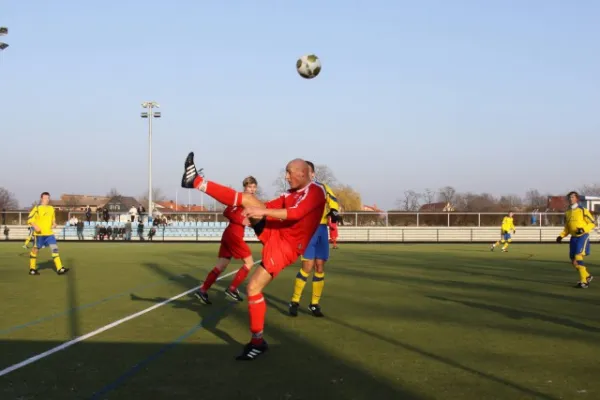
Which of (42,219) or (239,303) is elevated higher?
(42,219)

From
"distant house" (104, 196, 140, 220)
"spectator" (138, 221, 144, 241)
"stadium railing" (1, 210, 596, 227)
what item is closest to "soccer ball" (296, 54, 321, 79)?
"spectator" (138, 221, 144, 241)

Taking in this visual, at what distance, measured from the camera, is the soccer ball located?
13.5 m

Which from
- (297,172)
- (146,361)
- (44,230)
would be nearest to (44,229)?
(44,230)

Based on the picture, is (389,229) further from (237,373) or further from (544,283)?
(237,373)

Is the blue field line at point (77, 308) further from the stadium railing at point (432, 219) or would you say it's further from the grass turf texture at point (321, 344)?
the stadium railing at point (432, 219)

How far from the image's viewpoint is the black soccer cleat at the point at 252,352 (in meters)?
5.98

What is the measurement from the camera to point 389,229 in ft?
149

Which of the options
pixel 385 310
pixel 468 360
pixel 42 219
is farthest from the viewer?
pixel 42 219

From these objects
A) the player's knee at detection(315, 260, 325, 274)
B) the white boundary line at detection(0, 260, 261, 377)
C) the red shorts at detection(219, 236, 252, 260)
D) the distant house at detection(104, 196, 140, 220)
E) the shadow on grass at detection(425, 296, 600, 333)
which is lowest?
the distant house at detection(104, 196, 140, 220)

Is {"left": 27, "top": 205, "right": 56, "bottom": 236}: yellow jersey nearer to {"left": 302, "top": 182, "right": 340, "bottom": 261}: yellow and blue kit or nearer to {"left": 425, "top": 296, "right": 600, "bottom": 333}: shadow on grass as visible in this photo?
{"left": 302, "top": 182, "right": 340, "bottom": 261}: yellow and blue kit

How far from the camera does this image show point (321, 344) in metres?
6.86

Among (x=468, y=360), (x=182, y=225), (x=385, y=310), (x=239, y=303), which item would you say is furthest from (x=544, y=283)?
(x=182, y=225)

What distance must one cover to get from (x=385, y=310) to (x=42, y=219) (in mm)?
9853

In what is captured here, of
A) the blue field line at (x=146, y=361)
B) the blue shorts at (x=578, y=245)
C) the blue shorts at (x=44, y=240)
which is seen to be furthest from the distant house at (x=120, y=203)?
the blue field line at (x=146, y=361)
